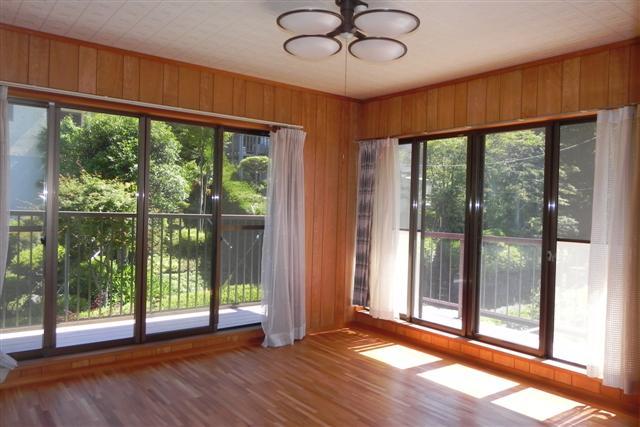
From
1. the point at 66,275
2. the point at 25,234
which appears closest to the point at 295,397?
the point at 66,275

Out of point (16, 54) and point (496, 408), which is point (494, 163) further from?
point (16, 54)

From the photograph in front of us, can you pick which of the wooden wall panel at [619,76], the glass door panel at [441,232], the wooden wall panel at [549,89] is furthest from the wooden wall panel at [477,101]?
the wooden wall panel at [619,76]

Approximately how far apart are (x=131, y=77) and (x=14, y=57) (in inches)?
30.5

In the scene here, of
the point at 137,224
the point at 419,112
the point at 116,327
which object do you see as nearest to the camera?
the point at 137,224

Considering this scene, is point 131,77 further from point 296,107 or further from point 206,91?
point 296,107

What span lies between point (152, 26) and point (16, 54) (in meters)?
0.99

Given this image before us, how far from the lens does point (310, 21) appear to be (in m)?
2.24

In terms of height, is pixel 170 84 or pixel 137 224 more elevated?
pixel 170 84

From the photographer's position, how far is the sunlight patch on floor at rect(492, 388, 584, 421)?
2.98m

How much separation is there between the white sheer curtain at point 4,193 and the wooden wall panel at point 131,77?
0.81 m

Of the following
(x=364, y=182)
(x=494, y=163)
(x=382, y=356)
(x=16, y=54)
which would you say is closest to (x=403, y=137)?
(x=364, y=182)

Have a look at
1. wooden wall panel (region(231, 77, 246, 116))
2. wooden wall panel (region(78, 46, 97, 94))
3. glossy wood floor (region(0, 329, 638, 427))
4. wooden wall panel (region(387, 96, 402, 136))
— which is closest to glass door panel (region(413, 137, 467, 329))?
wooden wall panel (region(387, 96, 402, 136))

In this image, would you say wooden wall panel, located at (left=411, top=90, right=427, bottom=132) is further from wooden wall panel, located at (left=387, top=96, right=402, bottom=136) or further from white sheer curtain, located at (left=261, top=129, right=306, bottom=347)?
white sheer curtain, located at (left=261, top=129, right=306, bottom=347)

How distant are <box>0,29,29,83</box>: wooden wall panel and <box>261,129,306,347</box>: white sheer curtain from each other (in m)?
2.01
